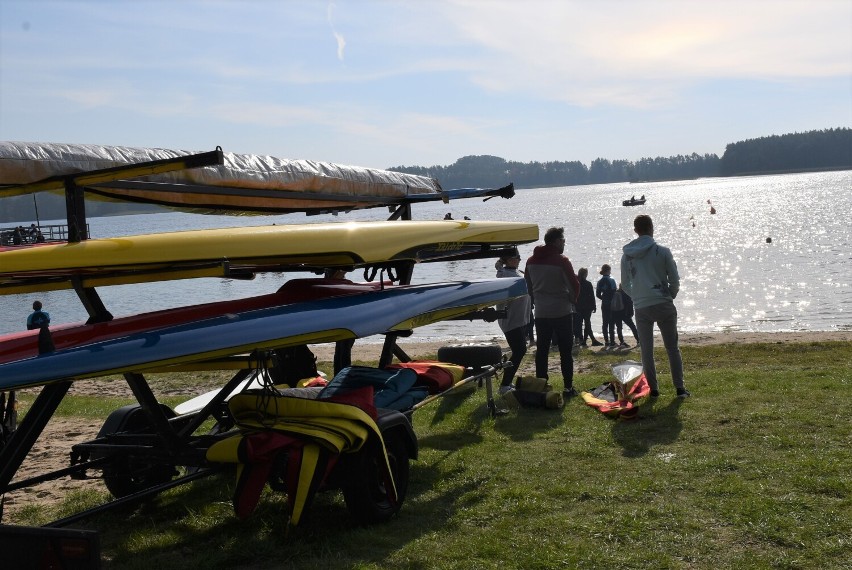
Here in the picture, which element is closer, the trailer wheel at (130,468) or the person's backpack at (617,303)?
the trailer wheel at (130,468)

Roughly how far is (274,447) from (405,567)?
1.06 metres

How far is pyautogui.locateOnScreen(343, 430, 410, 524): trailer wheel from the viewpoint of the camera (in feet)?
17.1

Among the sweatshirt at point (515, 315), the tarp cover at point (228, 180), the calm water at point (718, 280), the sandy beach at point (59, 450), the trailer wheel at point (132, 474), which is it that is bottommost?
the calm water at point (718, 280)

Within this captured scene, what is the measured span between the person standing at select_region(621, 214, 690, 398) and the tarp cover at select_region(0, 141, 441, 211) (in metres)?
2.36

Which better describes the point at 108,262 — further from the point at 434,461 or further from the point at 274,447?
the point at 434,461

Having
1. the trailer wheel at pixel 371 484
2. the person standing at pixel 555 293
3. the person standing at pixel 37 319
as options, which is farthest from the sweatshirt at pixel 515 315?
the person standing at pixel 37 319

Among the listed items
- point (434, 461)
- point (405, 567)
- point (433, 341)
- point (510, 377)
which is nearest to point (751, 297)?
point (433, 341)

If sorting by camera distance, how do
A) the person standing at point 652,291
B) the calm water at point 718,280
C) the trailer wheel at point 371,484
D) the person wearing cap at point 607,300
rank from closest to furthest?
the trailer wheel at point 371,484, the person standing at point 652,291, the person wearing cap at point 607,300, the calm water at point 718,280

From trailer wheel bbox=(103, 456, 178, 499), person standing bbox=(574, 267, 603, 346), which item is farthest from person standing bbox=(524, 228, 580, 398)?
person standing bbox=(574, 267, 603, 346)

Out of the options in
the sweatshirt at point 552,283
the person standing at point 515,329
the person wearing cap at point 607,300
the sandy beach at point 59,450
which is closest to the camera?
the sandy beach at point 59,450

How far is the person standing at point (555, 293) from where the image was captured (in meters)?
9.20

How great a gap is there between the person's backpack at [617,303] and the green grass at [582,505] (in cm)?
955

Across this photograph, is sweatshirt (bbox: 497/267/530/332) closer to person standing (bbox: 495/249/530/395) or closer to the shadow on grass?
person standing (bbox: 495/249/530/395)

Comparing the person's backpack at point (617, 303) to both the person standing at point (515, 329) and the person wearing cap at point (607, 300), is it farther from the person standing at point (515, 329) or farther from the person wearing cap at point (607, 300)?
the person standing at point (515, 329)
